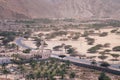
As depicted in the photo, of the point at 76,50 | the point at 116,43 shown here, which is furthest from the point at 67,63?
the point at 116,43

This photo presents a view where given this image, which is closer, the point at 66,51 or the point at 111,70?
the point at 111,70

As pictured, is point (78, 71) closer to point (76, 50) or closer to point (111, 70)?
point (111, 70)

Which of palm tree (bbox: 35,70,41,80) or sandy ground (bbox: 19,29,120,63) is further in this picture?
sandy ground (bbox: 19,29,120,63)

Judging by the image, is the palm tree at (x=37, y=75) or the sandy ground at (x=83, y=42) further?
the sandy ground at (x=83, y=42)

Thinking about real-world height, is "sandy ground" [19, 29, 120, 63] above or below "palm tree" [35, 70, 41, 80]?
above

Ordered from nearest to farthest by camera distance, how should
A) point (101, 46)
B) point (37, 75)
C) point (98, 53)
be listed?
point (37, 75) → point (98, 53) → point (101, 46)

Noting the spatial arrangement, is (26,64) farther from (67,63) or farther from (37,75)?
(37,75)

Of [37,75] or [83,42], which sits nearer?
[37,75]

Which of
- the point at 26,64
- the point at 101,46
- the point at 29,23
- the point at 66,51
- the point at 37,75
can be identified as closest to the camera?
the point at 37,75

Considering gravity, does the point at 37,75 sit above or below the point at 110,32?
below

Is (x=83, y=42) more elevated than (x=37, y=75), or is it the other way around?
(x=83, y=42)

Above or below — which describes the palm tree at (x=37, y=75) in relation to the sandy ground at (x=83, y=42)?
below
